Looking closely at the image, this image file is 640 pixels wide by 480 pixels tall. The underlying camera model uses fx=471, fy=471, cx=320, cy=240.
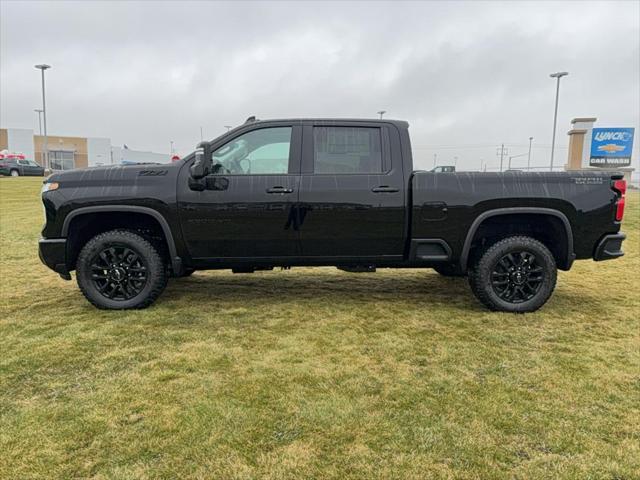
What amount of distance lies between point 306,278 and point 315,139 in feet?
7.45

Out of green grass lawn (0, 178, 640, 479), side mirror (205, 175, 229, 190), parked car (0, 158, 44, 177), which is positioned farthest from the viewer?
parked car (0, 158, 44, 177)

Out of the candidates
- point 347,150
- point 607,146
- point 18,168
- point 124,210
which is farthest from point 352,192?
point 18,168

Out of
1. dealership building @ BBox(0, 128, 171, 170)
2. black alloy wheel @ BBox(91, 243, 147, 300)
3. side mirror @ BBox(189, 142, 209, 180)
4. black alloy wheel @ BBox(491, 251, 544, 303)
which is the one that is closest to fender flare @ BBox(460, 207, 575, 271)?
black alloy wheel @ BBox(491, 251, 544, 303)

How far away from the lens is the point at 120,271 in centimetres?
465

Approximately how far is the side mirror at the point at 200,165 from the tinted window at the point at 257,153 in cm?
20

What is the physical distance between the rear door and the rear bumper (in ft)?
6.33

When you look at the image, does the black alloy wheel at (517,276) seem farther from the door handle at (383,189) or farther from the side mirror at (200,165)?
the side mirror at (200,165)

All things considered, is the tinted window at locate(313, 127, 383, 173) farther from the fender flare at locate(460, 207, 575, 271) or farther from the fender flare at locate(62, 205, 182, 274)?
the fender flare at locate(62, 205, 182, 274)

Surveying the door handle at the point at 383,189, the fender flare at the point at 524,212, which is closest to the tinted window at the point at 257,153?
the door handle at the point at 383,189

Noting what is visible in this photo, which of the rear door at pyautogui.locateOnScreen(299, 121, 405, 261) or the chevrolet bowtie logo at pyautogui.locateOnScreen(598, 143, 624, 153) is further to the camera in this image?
the chevrolet bowtie logo at pyautogui.locateOnScreen(598, 143, 624, 153)

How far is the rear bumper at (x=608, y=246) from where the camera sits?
461 centimetres

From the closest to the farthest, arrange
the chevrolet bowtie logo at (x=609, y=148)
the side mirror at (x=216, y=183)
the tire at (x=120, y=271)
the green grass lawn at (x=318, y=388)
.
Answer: the green grass lawn at (x=318, y=388) < the side mirror at (x=216, y=183) < the tire at (x=120, y=271) < the chevrolet bowtie logo at (x=609, y=148)

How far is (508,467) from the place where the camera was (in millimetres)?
2283

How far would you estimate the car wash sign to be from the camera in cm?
3212
